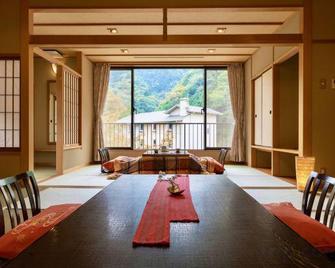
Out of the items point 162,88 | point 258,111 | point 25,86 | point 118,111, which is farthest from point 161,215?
point 162,88

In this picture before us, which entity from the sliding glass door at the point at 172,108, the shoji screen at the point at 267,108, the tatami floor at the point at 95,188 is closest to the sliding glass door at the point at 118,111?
the sliding glass door at the point at 172,108

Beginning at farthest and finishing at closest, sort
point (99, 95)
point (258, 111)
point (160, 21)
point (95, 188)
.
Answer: point (99, 95)
point (258, 111)
point (160, 21)
point (95, 188)

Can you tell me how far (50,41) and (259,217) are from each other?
421cm

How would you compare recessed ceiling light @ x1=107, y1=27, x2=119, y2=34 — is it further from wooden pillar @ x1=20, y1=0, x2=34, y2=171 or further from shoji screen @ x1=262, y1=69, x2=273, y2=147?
shoji screen @ x1=262, y1=69, x2=273, y2=147

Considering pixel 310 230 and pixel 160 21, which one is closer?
pixel 310 230

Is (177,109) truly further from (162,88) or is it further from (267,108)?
(267,108)

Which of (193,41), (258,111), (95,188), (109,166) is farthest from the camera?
(258,111)

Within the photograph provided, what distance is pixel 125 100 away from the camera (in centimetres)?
820

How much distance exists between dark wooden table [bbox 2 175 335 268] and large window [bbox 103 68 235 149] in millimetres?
6757

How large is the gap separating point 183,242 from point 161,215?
30 centimetres

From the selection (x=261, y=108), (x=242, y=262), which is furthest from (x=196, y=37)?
(x=242, y=262)

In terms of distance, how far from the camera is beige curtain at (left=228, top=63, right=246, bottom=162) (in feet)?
25.7

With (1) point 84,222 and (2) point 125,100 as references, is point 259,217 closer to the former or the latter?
(1) point 84,222

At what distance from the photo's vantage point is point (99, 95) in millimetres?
8008
